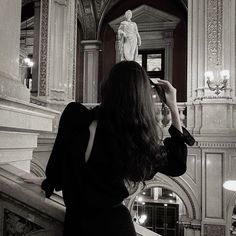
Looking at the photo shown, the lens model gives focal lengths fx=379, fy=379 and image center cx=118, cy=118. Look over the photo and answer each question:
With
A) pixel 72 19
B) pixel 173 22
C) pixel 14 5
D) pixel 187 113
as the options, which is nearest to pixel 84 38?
pixel 173 22

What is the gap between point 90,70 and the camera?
1500 cm

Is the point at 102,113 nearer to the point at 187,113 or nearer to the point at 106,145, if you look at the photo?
the point at 106,145

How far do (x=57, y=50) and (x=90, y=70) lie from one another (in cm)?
461

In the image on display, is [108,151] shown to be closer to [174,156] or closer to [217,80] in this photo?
[174,156]

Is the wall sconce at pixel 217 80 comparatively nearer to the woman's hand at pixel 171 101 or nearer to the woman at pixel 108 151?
the woman's hand at pixel 171 101

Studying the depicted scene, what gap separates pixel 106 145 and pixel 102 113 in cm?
13

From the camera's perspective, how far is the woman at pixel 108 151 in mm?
1426

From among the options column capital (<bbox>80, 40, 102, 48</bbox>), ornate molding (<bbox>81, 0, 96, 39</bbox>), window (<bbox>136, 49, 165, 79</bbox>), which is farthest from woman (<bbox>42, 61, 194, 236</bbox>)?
ornate molding (<bbox>81, 0, 96, 39</bbox>)

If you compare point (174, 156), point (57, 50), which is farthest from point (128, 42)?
point (174, 156)

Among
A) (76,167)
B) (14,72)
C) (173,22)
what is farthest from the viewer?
(173,22)

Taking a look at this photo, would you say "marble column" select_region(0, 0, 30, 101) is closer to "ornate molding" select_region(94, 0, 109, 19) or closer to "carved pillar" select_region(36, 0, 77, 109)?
"carved pillar" select_region(36, 0, 77, 109)

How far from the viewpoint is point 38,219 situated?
1.63 m

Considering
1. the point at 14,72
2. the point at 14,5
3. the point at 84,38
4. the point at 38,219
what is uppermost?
the point at 84,38

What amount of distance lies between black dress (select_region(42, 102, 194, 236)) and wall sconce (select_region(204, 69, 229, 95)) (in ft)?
24.1
